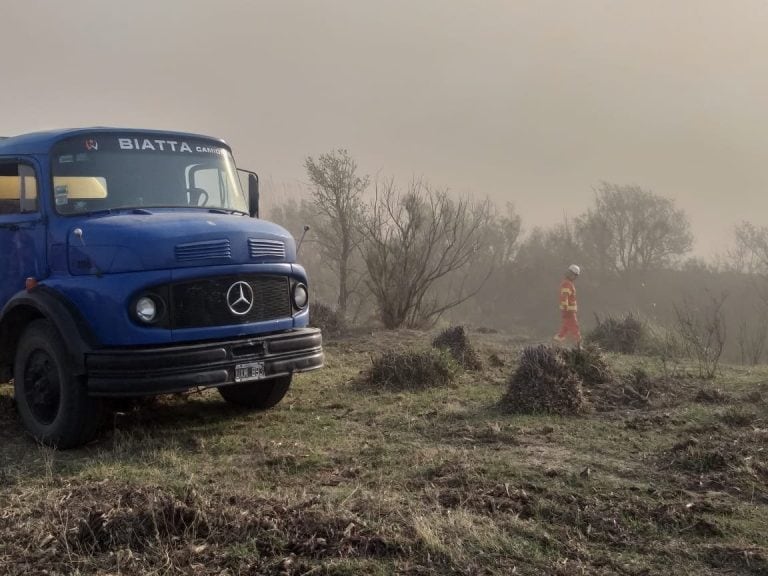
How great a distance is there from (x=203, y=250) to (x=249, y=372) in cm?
106

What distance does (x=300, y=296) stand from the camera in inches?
244

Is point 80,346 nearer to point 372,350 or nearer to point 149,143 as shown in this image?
point 149,143

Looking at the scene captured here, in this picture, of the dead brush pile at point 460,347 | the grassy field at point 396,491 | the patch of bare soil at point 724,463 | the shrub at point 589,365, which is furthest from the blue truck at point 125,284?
the dead brush pile at point 460,347

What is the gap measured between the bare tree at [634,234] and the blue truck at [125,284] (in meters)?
37.4

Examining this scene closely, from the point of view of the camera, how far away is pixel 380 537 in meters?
3.48

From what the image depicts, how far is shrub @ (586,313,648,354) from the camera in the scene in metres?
13.1

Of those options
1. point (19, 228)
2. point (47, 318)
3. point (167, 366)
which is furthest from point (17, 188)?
point (167, 366)

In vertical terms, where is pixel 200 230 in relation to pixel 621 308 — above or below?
above

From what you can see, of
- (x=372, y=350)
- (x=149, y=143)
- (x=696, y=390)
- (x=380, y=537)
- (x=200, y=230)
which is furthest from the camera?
(x=372, y=350)

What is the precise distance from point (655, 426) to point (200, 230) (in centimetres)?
438

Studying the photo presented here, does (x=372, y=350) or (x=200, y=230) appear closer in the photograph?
(x=200, y=230)

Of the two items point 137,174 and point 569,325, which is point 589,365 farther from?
point 569,325

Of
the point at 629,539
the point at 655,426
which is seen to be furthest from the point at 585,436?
the point at 629,539

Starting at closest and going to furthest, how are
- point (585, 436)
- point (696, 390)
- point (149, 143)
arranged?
point (585, 436) → point (149, 143) → point (696, 390)
